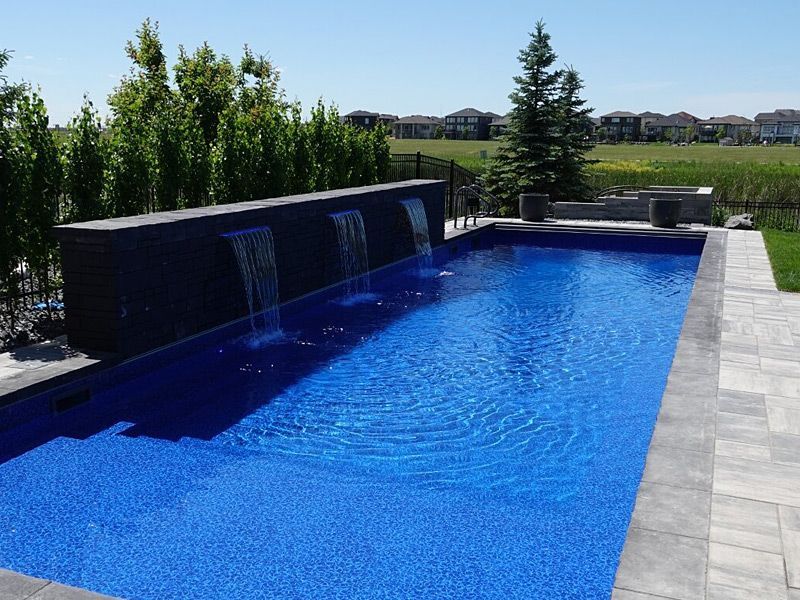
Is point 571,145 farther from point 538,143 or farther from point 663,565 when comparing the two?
point 663,565

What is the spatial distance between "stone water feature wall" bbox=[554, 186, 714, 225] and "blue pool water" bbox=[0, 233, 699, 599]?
42.8 ft

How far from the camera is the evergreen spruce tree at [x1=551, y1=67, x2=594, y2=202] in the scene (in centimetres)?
2522

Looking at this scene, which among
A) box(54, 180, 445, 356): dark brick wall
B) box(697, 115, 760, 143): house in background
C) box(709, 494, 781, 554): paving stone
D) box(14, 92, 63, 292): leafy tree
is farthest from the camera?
box(697, 115, 760, 143): house in background

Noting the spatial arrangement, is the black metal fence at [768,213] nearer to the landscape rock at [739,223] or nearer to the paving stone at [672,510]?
the landscape rock at [739,223]

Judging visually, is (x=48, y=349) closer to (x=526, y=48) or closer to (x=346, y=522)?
(x=346, y=522)

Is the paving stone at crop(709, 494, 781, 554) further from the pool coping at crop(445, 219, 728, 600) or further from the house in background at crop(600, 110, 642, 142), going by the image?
the house in background at crop(600, 110, 642, 142)

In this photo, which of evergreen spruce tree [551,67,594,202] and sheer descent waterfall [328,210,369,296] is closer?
sheer descent waterfall [328,210,369,296]

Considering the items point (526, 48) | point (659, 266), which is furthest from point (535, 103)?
point (659, 266)

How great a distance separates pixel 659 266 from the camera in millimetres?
16594

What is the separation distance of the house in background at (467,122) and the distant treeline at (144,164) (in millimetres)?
153717

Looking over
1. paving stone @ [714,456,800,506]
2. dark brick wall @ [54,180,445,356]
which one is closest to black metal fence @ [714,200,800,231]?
dark brick wall @ [54,180,445,356]

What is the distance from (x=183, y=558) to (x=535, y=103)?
23.6m

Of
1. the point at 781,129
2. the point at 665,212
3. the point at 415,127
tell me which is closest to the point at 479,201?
the point at 665,212

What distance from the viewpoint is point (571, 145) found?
85.0ft
